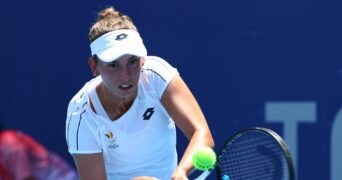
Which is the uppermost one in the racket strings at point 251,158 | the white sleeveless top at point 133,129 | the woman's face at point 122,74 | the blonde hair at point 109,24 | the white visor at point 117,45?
the blonde hair at point 109,24

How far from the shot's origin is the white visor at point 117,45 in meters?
2.85

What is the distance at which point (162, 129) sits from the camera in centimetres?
307

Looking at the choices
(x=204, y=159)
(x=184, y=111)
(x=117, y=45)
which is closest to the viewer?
(x=204, y=159)

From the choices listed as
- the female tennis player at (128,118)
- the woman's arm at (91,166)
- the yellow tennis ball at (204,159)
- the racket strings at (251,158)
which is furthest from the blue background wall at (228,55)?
the yellow tennis ball at (204,159)

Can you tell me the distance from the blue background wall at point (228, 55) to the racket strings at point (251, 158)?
23.7 inches

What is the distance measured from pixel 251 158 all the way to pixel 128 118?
0.51 meters

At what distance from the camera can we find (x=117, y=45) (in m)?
2.85

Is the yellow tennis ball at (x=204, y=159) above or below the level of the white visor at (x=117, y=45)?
below

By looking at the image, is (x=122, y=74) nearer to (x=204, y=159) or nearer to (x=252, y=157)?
(x=204, y=159)

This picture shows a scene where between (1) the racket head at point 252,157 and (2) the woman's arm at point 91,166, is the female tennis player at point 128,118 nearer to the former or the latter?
(2) the woman's arm at point 91,166

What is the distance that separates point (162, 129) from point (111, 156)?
0.22 metres

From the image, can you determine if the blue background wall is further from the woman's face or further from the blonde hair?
the woman's face

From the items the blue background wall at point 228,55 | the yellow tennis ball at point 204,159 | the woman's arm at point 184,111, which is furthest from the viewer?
the blue background wall at point 228,55

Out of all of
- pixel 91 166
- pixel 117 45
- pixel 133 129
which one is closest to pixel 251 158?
pixel 133 129
